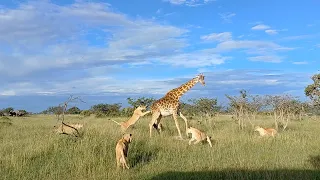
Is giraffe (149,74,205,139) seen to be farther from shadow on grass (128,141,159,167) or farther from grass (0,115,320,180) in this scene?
shadow on grass (128,141,159,167)

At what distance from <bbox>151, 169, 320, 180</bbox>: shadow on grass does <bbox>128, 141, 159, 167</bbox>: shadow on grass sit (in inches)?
60.8

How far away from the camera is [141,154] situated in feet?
34.6

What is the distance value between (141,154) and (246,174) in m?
3.50

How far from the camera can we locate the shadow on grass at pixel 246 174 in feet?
25.5

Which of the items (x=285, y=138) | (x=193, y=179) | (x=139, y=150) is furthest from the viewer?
(x=285, y=138)

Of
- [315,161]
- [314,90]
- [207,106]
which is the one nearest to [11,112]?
[207,106]

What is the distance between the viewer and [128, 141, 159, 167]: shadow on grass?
31.8 ft

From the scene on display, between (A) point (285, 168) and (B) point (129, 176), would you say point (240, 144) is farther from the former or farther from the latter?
(B) point (129, 176)

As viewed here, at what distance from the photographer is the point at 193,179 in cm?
777

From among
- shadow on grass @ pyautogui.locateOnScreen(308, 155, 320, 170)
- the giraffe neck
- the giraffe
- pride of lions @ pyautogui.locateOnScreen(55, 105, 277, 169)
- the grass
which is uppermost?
the giraffe neck

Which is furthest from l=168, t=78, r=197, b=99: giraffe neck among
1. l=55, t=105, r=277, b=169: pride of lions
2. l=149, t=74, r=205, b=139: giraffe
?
l=55, t=105, r=277, b=169: pride of lions

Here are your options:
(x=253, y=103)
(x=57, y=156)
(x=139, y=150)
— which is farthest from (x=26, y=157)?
(x=253, y=103)

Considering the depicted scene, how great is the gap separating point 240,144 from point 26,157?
6.64 meters

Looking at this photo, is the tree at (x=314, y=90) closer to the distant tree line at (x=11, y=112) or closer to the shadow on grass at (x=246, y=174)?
the shadow on grass at (x=246, y=174)
